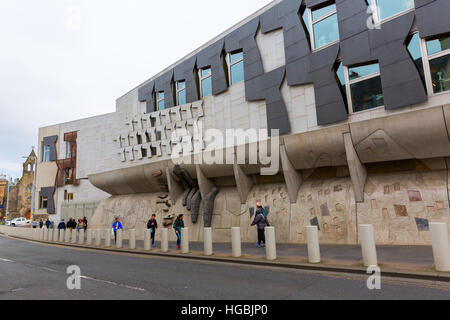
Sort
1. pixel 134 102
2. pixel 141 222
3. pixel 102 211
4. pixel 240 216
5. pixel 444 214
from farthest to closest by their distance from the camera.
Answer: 1. pixel 134 102
2. pixel 102 211
3. pixel 141 222
4. pixel 240 216
5. pixel 444 214

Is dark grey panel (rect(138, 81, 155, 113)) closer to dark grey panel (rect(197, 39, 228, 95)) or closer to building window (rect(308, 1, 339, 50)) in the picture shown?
dark grey panel (rect(197, 39, 228, 95))

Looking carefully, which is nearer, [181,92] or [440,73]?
[440,73]

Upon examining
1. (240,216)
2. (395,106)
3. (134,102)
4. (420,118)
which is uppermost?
(134,102)

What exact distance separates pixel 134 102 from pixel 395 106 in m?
24.5

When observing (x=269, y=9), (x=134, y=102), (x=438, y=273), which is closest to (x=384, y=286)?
(x=438, y=273)

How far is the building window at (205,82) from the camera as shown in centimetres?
2186

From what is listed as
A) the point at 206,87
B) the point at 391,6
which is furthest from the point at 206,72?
the point at 391,6

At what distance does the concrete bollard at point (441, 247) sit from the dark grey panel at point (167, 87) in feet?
71.1

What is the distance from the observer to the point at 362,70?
1373 cm

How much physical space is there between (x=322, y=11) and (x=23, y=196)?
71113mm

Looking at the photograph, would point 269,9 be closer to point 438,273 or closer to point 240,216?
point 240,216

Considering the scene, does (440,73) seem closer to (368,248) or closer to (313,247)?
(368,248)

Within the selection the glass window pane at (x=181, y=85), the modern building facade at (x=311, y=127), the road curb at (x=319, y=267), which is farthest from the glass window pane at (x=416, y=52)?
the glass window pane at (x=181, y=85)

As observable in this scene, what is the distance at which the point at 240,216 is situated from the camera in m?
15.6
